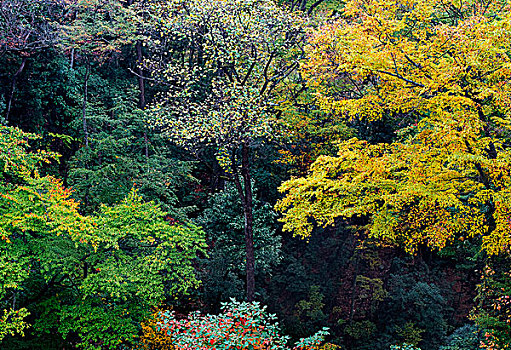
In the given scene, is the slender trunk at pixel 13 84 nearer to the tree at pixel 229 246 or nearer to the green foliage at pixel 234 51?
the green foliage at pixel 234 51

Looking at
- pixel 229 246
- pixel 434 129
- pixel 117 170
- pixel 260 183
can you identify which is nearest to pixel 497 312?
pixel 434 129

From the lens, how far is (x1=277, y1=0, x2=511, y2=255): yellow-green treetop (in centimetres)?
700

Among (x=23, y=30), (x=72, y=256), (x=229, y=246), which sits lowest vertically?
(x=72, y=256)

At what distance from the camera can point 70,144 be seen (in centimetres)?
1318

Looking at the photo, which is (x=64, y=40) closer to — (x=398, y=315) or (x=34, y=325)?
(x=34, y=325)

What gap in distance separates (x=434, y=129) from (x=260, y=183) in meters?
7.63

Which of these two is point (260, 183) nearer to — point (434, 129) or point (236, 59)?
point (236, 59)

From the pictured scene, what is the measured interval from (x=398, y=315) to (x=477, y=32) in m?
8.29

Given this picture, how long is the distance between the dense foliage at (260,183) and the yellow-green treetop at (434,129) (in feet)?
0.17

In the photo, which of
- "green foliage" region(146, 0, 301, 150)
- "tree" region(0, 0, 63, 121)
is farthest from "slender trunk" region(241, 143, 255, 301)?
"tree" region(0, 0, 63, 121)

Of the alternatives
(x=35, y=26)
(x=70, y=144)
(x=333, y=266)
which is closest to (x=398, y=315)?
(x=333, y=266)

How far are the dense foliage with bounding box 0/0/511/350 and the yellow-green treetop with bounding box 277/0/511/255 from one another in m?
0.05

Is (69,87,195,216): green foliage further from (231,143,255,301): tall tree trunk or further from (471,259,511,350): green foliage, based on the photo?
(471,259,511,350): green foliage

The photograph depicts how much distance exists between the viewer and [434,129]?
8039 millimetres
